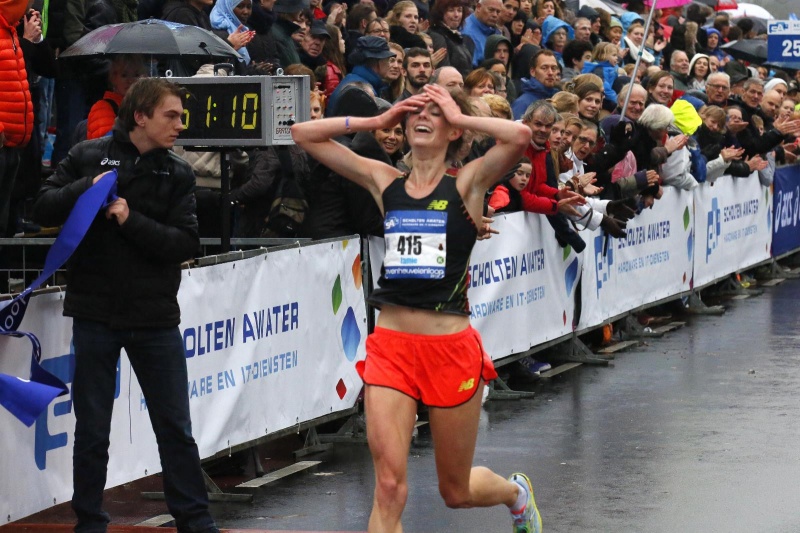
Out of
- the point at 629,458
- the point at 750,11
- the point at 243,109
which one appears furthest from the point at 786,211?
the point at 750,11

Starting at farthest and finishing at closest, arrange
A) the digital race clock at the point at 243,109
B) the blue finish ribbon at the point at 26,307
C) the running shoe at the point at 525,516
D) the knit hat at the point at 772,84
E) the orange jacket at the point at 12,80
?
the knit hat at the point at 772,84
the orange jacket at the point at 12,80
the digital race clock at the point at 243,109
the running shoe at the point at 525,516
the blue finish ribbon at the point at 26,307

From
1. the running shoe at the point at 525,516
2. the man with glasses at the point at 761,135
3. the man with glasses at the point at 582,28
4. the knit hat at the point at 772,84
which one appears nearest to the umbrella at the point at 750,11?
the knit hat at the point at 772,84

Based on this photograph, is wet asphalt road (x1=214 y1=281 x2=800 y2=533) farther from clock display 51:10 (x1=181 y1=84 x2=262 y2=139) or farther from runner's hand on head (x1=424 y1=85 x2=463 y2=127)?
runner's hand on head (x1=424 y1=85 x2=463 y2=127)

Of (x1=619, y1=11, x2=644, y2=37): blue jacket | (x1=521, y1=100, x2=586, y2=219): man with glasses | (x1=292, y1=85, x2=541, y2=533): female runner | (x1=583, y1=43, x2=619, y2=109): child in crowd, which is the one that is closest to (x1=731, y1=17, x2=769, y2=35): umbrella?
(x1=619, y1=11, x2=644, y2=37): blue jacket

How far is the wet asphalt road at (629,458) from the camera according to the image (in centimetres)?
843

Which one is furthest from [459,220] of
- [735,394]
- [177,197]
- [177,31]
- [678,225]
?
[678,225]

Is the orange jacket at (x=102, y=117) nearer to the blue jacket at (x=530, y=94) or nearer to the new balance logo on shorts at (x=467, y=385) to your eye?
the new balance logo on shorts at (x=467, y=385)

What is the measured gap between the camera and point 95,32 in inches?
418

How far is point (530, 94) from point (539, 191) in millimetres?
2749

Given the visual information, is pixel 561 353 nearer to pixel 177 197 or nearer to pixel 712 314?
pixel 712 314

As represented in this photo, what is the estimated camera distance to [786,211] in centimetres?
2219

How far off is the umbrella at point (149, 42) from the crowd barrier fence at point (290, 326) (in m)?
1.55

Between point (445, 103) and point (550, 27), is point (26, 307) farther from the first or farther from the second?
point (550, 27)

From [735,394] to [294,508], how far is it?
190 inches
